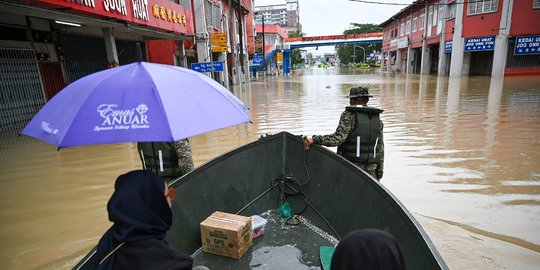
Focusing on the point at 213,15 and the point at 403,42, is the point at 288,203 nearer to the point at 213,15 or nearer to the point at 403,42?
the point at 213,15

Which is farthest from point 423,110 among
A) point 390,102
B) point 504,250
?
point 504,250

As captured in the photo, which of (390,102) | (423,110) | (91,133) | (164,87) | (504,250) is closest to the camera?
(91,133)

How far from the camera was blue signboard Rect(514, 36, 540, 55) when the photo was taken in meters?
21.6

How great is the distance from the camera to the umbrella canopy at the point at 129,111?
1.54 meters

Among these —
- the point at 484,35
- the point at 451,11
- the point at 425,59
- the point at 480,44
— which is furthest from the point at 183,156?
Result: the point at 425,59

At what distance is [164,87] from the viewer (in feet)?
5.53

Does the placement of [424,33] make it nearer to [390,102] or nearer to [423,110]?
[390,102]

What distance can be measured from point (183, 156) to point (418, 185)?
3.80m

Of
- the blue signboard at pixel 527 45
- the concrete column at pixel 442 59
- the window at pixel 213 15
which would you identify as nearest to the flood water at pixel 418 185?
the window at pixel 213 15

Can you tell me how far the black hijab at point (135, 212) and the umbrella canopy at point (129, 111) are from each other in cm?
20

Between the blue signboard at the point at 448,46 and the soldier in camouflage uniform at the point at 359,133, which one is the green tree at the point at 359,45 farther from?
the soldier in camouflage uniform at the point at 359,133

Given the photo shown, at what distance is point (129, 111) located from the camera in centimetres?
157

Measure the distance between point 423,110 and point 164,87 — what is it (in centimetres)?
1109

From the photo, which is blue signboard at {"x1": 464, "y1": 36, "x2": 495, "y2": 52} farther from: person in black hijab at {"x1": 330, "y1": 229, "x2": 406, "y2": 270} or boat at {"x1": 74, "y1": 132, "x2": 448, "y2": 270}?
person in black hijab at {"x1": 330, "y1": 229, "x2": 406, "y2": 270}
